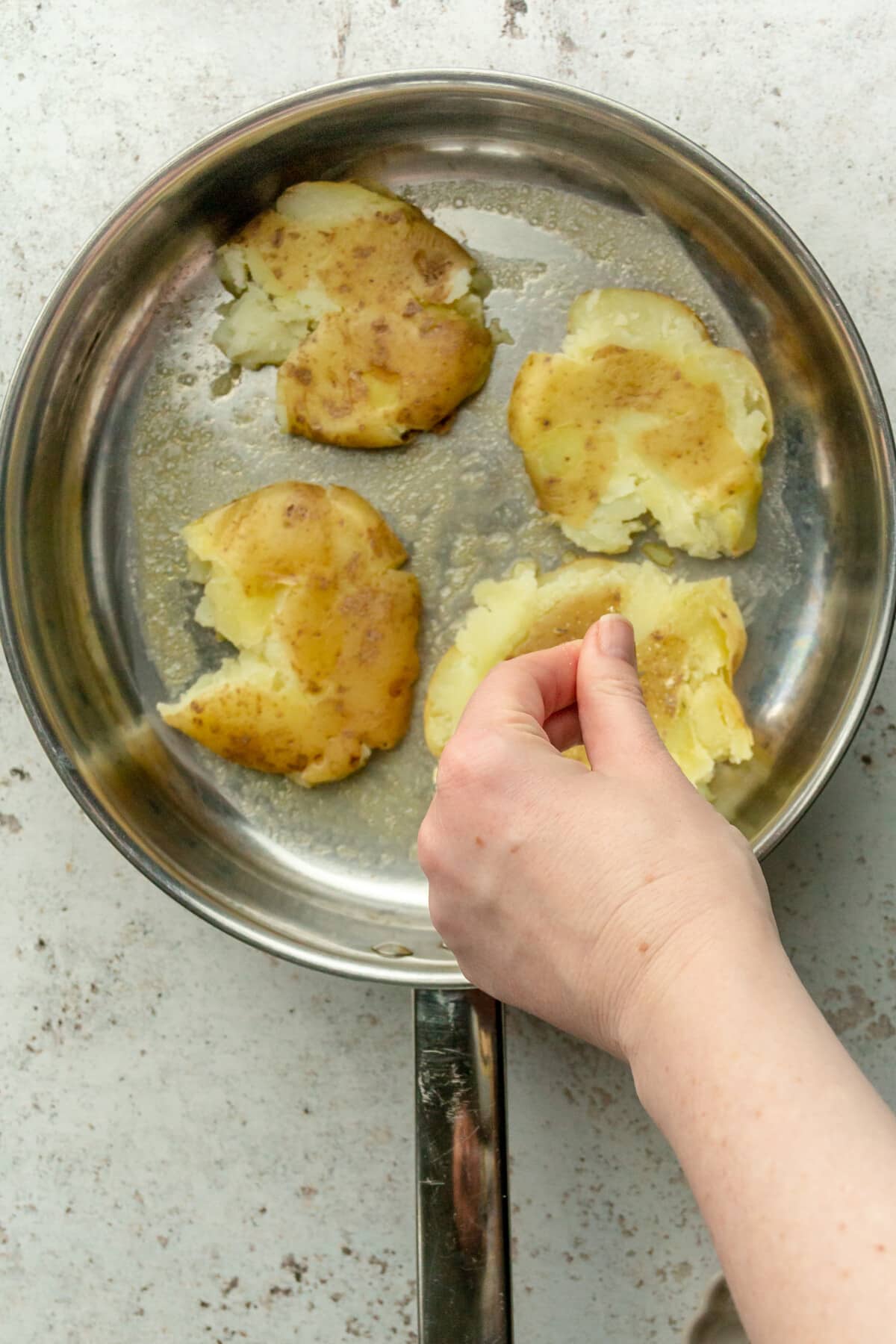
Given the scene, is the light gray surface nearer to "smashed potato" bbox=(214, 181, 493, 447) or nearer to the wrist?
"smashed potato" bbox=(214, 181, 493, 447)

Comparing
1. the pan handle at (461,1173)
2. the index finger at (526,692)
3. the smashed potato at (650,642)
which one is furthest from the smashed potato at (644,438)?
the pan handle at (461,1173)

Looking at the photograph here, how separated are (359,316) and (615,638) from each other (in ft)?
1.45

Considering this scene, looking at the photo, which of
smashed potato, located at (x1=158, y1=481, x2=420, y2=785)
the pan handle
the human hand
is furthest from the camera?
smashed potato, located at (x1=158, y1=481, x2=420, y2=785)

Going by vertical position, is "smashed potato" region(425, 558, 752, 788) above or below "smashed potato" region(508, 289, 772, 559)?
below

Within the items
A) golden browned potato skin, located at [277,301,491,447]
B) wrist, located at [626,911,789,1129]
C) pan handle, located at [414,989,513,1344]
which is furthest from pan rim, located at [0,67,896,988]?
wrist, located at [626,911,789,1129]

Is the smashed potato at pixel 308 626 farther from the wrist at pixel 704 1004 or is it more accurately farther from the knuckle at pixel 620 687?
the wrist at pixel 704 1004

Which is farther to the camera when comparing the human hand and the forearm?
the human hand

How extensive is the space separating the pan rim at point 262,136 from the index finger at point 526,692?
255 mm

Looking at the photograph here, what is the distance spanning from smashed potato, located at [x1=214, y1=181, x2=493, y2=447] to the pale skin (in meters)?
0.36

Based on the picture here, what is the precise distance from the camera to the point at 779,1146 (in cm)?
44

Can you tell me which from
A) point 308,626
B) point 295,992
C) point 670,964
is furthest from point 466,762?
point 295,992

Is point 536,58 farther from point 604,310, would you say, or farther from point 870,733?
point 870,733

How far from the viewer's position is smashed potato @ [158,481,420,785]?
88 cm

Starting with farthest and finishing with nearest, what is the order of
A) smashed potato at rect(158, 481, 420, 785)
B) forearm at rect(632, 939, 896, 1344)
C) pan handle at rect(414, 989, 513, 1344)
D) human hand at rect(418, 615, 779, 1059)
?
smashed potato at rect(158, 481, 420, 785) → pan handle at rect(414, 989, 513, 1344) → human hand at rect(418, 615, 779, 1059) → forearm at rect(632, 939, 896, 1344)
